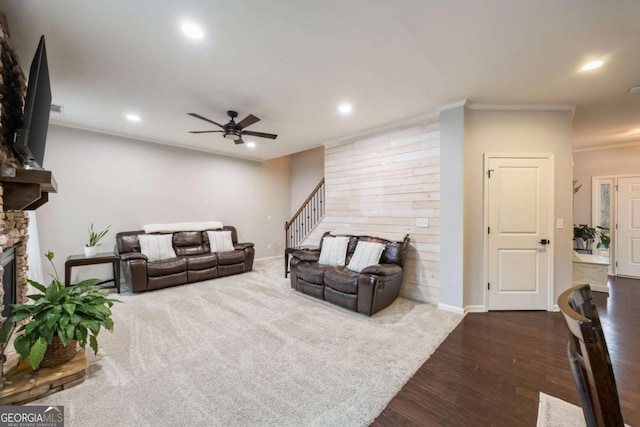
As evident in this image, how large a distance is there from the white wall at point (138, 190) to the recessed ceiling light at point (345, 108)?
3705 millimetres

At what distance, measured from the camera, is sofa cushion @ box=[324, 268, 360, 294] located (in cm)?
331

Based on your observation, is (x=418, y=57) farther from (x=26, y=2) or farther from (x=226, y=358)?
(x=226, y=358)

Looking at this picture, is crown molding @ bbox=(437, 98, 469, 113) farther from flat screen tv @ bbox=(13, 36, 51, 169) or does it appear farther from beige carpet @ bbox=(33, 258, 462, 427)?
flat screen tv @ bbox=(13, 36, 51, 169)

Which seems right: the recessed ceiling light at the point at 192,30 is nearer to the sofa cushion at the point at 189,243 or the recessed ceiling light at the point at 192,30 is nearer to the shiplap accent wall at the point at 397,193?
the shiplap accent wall at the point at 397,193

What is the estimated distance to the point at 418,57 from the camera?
2.39 meters

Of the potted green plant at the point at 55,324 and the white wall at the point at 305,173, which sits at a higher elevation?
the white wall at the point at 305,173

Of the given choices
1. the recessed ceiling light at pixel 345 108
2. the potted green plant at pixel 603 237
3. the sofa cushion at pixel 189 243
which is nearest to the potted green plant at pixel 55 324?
the sofa cushion at pixel 189 243

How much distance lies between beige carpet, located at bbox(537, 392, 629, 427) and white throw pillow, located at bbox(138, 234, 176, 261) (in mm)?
5166

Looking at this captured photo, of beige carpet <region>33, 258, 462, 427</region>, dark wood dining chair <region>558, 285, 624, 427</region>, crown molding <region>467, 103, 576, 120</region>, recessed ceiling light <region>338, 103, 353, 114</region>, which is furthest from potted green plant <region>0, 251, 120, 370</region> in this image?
crown molding <region>467, 103, 576, 120</region>

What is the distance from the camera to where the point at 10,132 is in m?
2.27

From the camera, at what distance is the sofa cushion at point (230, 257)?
506 centimetres

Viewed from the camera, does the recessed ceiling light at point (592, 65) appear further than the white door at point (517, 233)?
No

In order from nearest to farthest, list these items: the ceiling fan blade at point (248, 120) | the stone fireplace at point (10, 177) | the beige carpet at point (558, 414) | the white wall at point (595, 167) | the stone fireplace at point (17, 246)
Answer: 1. the beige carpet at point (558, 414)
2. the stone fireplace at point (10, 177)
3. the stone fireplace at point (17, 246)
4. the ceiling fan blade at point (248, 120)
5. the white wall at point (595, 167)

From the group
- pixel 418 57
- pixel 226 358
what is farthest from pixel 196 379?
pixel 418 57
